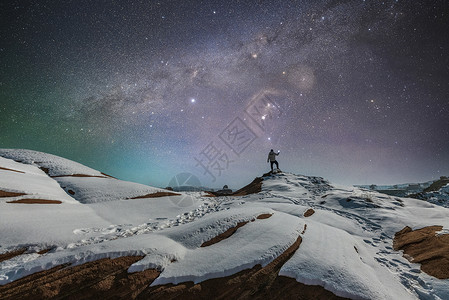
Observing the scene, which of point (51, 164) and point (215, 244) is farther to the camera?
point (51, 164)

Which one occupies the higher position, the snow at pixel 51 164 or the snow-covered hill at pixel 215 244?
the snow at pixel 51 164

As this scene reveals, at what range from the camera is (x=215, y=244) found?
6.24 metres

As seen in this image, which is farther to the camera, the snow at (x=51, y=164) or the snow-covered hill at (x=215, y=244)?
the snow at (x=51, y=164)

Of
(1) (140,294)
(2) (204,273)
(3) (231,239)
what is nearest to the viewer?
(1) (140,294)

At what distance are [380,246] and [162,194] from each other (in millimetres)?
13228

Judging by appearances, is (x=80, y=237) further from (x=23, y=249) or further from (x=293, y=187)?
(x=293, y=187)

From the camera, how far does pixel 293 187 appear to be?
62.2 ft

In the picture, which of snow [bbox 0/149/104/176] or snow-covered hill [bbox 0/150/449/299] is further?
snow [bbox 0/149/104/176]

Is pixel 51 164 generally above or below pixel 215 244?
above

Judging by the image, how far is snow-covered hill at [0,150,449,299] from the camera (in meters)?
4.44

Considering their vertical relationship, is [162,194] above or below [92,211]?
above

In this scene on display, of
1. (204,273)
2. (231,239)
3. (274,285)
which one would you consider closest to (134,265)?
(204,273)

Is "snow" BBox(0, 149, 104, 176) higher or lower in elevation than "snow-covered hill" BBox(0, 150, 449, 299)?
higher

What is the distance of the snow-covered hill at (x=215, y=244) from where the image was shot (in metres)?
4.44
